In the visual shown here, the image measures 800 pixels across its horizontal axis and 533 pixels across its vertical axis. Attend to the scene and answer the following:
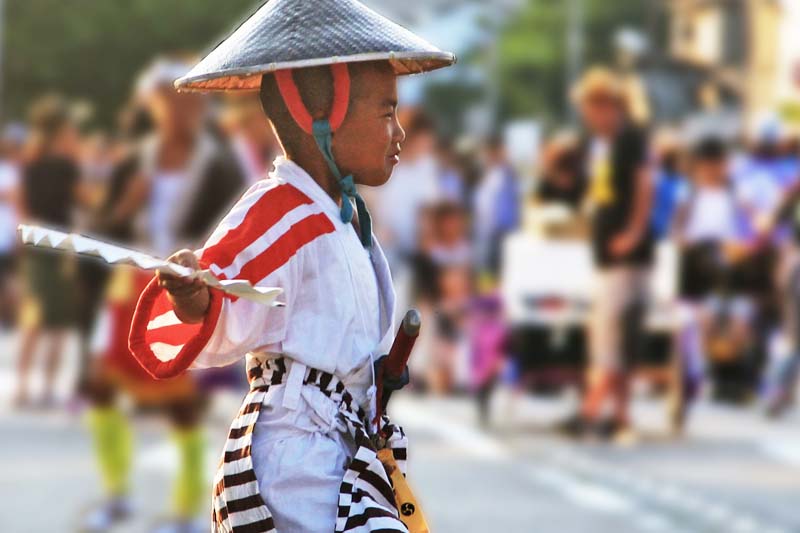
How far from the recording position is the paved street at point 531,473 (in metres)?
10.1

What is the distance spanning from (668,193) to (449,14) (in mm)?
20171

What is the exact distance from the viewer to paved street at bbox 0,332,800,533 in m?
10.1

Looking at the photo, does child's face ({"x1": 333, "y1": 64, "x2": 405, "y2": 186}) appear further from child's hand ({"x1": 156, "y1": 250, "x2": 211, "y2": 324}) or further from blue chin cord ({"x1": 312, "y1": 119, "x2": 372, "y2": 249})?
child's hand ({"x1": 156, "y1": 250, "x2": 211, "y2": 324})

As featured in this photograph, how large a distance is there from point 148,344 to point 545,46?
88.3 meters

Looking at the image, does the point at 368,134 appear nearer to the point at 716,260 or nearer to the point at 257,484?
the point at 257,484

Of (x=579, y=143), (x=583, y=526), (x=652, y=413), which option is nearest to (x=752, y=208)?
(x=652, y=413)

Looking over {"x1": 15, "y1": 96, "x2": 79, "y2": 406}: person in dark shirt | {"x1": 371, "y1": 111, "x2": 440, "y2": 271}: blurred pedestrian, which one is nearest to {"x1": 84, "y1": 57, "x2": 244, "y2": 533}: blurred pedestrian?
{"x1": 15, "y1": 96, "x2": 79, "y2": 406}: person in dark shirt

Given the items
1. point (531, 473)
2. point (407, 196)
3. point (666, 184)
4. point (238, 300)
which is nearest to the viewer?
point (238, 300)

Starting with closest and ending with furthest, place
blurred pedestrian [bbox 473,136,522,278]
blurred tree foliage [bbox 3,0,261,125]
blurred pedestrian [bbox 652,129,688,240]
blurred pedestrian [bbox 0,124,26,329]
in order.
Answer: blurred pedestrian [bbox 652,129,688,240] < blurred pedestrian [bbox 473,136,522,278] < blurred pedestrian [bbox 0,124,26,329] < blurred tree foliage [bbox 3,0,261,125]

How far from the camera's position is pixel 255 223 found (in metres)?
3.95

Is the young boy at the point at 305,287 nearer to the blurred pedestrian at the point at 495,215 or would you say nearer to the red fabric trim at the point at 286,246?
the red fabric trim at the point at 286,246

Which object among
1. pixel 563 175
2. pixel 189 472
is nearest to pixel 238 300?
pixel 189 472

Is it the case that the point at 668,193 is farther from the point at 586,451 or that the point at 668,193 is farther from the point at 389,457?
the point at 389,457

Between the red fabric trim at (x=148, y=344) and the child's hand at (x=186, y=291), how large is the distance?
2cm
